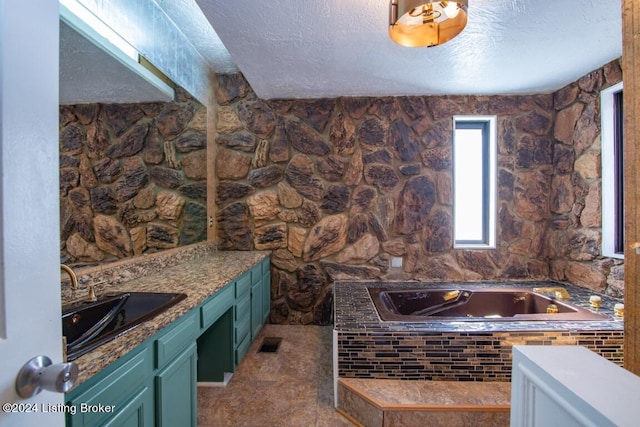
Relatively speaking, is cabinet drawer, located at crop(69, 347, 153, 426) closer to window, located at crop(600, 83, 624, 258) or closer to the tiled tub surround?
the tiled tub surround

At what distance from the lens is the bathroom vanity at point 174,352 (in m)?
0.77

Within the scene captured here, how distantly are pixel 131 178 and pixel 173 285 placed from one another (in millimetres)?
777

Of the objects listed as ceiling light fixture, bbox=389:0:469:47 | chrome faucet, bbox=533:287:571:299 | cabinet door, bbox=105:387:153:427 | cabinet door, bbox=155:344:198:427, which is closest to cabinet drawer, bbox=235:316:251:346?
cabinet door, bbox=155:344:198:427

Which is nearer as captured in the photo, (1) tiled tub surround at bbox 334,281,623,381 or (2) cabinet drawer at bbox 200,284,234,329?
(2) cabinet drawer at bbox 200,284,234,329

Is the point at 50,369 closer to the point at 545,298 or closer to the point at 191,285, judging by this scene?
the point at 191,285

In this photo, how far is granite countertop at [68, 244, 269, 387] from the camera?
0.78 meters

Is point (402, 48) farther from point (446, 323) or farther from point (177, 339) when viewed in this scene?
point (177, 339)

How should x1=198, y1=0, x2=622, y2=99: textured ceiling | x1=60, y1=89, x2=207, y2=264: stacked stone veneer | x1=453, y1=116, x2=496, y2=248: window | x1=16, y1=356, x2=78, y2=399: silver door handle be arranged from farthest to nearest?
A: x1=453, y1=116, x2=496, y2=248: window → x1=198, y1=0, x2=622, y2=99: textured ceiling → x1=60, y1=89, x2=207, y2=264: stacked stone veneer → x1=16, y1=356, x2=78, y2=399: silver door handle

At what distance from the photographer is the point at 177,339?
115 centimetres

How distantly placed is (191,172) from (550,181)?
3.38 m

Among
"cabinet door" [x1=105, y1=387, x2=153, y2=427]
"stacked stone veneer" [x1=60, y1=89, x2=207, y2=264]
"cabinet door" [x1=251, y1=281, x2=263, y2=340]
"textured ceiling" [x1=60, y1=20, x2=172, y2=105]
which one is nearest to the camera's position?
"cabinet door" [x1=105, y1=387, x2=153, y2=427]

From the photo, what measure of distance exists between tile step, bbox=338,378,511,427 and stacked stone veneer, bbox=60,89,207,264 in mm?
1574

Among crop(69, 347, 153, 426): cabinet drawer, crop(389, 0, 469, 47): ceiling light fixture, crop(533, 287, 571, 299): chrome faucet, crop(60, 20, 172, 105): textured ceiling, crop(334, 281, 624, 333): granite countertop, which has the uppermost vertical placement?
crop(389, 0, 469, 47): ceiling light fixture

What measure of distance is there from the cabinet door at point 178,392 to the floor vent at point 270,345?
3.33 ft
